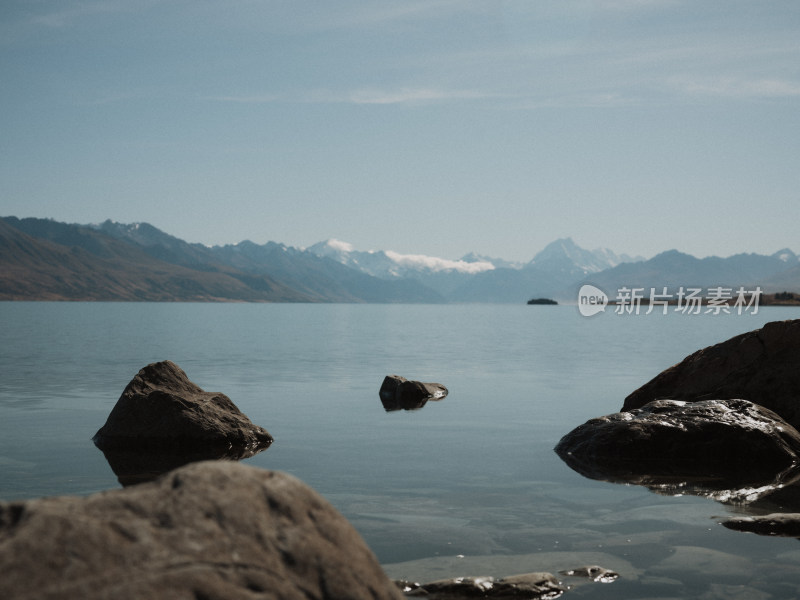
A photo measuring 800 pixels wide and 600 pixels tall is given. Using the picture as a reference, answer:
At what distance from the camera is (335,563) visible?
562cm

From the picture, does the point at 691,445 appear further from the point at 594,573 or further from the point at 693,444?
the point at 594,573

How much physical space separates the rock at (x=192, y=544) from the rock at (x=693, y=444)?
10.2 m

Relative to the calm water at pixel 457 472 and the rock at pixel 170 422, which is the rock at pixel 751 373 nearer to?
the calm water at pixel 457 472

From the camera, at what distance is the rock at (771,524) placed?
1054 cm

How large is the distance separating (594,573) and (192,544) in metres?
5.69

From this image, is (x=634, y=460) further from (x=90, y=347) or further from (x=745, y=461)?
(x=90, y=347)

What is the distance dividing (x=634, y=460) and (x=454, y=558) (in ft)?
25.2

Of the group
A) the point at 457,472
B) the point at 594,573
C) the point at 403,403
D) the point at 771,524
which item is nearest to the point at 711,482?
the point at 771,524

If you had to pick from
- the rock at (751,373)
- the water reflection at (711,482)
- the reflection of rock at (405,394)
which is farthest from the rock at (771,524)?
the reflection of rock at (405,394)

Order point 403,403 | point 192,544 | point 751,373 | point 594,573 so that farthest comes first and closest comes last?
point 403,403, point 751,373, point 594,573, point 192,544

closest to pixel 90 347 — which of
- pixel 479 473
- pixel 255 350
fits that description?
pixel 255 350

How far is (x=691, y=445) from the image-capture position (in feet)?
52.1

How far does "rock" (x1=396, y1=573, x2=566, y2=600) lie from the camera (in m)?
8.20

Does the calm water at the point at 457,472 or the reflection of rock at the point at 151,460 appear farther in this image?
the reflection of rock at the point at 151,460
